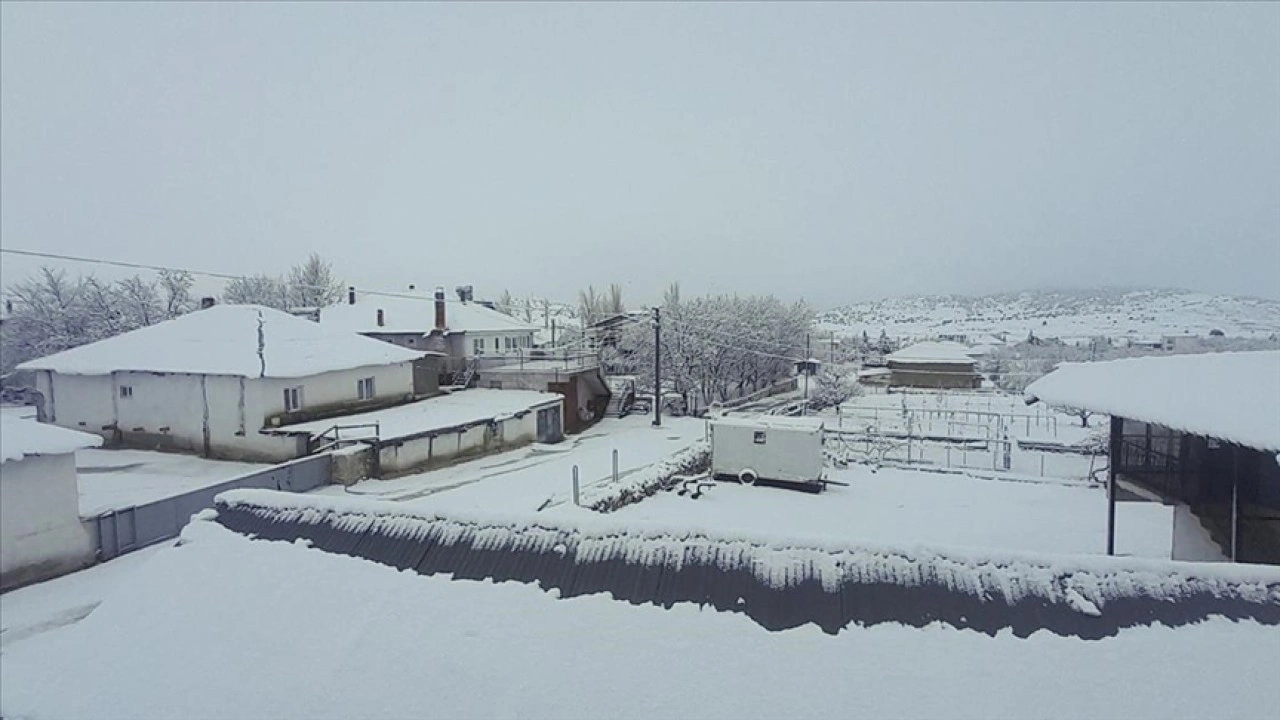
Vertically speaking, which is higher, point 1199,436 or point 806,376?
point 1199,436

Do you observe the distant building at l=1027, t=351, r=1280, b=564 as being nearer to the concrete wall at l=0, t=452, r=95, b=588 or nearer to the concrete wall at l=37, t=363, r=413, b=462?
the concrete wall at l=0, t=452, r=95, b=588

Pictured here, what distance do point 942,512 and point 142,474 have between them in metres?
17.0

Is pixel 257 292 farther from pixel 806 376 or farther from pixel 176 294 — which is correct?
pixel 806 376

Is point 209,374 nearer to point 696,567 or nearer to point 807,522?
point 807,522

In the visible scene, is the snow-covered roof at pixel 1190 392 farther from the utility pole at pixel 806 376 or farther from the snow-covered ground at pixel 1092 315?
the utility pole at pixel 806 376

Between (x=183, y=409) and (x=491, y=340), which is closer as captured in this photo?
(x=183, y=409)

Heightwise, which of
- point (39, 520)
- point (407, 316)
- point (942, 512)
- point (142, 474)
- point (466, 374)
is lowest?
point (942, 512)

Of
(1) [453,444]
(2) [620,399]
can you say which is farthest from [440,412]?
(2) [620,399]

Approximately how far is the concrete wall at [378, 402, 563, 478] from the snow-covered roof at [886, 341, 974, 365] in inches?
980

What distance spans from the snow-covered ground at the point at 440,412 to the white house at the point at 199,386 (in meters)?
0.78

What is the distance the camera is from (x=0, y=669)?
4.08 meters

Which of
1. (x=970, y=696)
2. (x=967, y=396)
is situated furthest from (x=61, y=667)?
(x=967, y=396)

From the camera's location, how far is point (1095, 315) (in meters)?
17.6

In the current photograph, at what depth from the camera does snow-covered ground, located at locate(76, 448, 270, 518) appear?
10.2 metres
